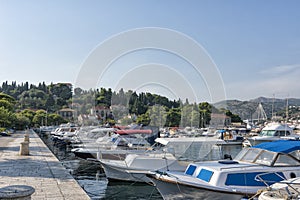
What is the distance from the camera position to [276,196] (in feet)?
23.2

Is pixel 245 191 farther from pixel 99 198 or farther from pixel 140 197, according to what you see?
pixel 99 198

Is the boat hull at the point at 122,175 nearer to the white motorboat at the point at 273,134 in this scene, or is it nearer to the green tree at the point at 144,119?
the green tree at the point at 144,119

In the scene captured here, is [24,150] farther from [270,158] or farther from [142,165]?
[270,158]

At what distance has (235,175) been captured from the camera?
11055mm

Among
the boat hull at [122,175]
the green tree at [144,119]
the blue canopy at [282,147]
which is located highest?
the green tree at [144,119]

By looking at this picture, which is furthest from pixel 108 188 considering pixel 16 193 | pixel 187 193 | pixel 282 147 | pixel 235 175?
pixel 16 193

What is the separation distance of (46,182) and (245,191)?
7.08 metres

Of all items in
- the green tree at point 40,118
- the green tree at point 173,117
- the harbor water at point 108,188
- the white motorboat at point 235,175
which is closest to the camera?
the white motorboat at point 235,175

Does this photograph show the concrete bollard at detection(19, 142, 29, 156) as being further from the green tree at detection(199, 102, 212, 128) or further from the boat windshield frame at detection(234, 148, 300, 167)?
the green tree at detection(199, 102, 212, 128)

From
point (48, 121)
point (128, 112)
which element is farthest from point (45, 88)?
point (128, 112)

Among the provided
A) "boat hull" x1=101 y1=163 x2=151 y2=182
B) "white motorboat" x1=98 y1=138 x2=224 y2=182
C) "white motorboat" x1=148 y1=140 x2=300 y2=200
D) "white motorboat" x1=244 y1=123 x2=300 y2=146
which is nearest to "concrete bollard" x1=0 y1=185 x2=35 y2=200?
"white motorboat" x1=148 y1=140 x2=300 y2=200

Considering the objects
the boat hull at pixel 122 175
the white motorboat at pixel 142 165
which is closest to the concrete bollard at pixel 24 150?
the white motorboat at pixel 142 165

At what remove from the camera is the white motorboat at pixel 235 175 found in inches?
424

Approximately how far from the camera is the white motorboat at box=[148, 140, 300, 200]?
10758 millimetres
